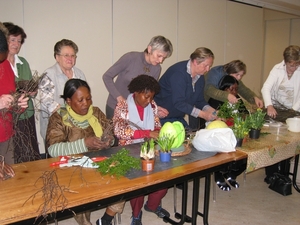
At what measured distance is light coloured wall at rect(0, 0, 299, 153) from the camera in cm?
365

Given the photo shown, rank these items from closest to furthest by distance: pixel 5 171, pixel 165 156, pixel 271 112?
1. pixel 5 171
2. pixel 165 156
3. pixel 271 112

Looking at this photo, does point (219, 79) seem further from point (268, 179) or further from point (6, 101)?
point (6, 101)

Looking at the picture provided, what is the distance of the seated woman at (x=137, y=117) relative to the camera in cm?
252

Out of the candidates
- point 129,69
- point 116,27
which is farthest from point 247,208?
point 116,27

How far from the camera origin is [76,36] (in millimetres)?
3965

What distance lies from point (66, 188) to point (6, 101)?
666 mm

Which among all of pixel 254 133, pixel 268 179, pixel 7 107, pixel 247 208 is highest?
pixel 7 107

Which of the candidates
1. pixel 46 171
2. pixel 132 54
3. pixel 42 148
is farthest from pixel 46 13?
pixel 46 171

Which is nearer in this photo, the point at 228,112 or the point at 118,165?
the point at 118,165

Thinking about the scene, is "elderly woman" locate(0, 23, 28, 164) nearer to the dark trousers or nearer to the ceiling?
the dark trousers

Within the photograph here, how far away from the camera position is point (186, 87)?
307cm

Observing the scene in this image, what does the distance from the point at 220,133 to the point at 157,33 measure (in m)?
2.99

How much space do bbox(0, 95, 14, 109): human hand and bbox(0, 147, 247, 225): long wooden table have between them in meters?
0.39

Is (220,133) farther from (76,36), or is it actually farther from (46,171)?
(76,36)
